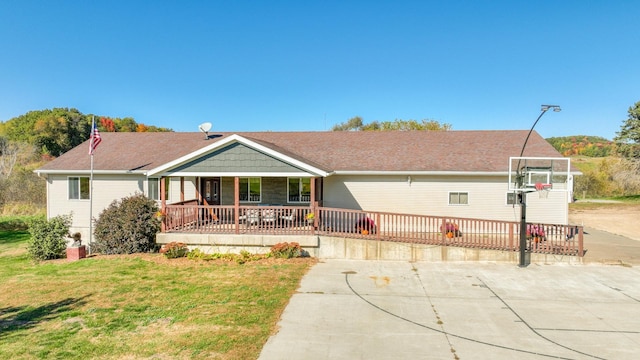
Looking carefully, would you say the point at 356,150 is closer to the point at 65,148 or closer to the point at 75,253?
the point at 75,253

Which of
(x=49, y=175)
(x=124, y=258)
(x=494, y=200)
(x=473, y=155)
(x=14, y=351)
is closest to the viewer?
(x=14, y=351)

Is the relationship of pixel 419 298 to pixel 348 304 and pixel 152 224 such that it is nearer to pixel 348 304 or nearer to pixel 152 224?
pixel 348 304

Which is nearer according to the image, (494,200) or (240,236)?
(240,236)

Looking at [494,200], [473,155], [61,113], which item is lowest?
[494,200]

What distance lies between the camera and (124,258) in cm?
1200

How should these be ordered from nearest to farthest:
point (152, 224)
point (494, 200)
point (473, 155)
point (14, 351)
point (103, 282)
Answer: point (14, 351), point (103, 282), point (152, 224), point (494, 200), point (473, 155)

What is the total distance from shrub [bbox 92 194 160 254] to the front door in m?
3.16

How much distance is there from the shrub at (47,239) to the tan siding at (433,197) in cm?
1000

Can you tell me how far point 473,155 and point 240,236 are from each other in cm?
1066

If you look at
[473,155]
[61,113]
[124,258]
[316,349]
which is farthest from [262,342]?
[61,113]

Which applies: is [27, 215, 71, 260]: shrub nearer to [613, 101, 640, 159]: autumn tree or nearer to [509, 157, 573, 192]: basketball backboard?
[509, 157, 573, 192]: basketball backboard

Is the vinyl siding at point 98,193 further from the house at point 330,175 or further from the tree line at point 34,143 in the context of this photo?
the tree line at point 34,143

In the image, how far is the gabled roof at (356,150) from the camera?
1502 cm

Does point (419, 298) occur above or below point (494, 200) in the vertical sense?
below
